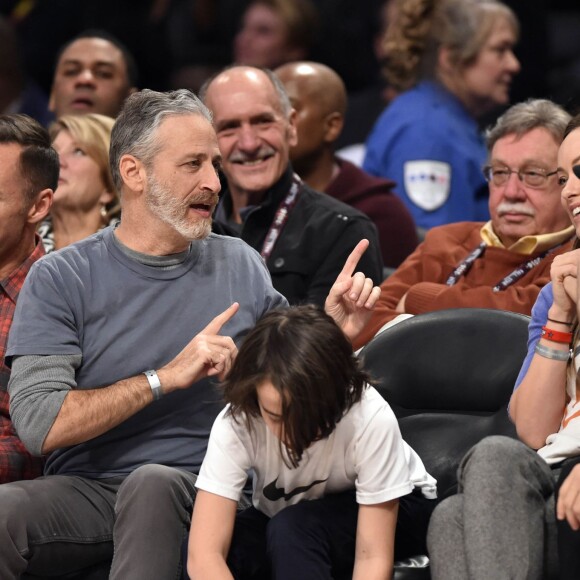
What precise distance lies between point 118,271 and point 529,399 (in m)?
1.06

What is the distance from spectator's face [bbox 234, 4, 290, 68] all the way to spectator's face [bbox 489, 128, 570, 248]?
10.2 feet

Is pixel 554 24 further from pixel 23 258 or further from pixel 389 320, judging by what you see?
pixel 23 258

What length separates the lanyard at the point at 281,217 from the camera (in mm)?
4129

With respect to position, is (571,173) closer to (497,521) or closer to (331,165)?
(497,521)

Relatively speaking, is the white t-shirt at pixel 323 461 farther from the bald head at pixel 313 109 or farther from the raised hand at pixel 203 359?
the bald head at pixel 313 109

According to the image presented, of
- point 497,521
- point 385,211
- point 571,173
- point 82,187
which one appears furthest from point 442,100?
point 497,521

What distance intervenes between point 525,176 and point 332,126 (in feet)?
4.99

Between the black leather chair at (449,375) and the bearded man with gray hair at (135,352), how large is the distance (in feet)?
0.56

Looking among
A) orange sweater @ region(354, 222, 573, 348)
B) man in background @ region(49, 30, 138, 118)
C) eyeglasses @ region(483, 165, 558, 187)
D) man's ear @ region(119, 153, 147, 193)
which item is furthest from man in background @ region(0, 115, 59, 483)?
man in background @ region(49, 30, 138, 118)

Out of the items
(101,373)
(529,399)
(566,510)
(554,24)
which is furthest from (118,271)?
(554,24)

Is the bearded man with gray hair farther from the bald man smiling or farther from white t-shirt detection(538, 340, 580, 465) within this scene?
the bald man smiling

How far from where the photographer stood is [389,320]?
3818mm

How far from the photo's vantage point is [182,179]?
3.32 metres

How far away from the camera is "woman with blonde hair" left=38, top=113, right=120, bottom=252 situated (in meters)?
4.43
